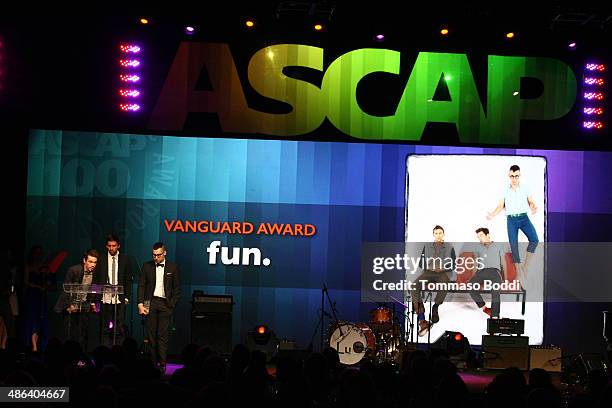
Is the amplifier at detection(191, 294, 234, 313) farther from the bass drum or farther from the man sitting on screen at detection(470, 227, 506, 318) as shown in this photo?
the man sitting on screen at detection(470, 227, 506, 318)

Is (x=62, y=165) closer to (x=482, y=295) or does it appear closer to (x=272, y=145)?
(x=272, y=145)

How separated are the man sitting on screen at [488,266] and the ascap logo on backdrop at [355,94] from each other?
192 cm

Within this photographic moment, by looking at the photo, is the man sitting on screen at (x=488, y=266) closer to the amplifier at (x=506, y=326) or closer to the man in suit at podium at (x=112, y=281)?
the amplifier at (x=506, y=326)

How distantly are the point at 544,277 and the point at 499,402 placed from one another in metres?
9.49

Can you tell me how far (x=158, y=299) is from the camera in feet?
42.6

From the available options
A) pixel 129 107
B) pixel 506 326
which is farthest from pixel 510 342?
pixel 129 107

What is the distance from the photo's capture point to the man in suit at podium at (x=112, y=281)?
13.2 metres

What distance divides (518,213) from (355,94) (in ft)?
11.5

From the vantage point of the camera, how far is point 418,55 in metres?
16.1

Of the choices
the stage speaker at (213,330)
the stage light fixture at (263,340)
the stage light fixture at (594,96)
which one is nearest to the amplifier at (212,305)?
the stage speaker at (213,330)

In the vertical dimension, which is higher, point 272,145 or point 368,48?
point 368,48

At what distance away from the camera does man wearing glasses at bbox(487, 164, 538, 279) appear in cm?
1552

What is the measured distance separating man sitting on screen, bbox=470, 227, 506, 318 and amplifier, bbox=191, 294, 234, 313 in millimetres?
4271

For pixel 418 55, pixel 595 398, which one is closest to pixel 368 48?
pixel 418 55
